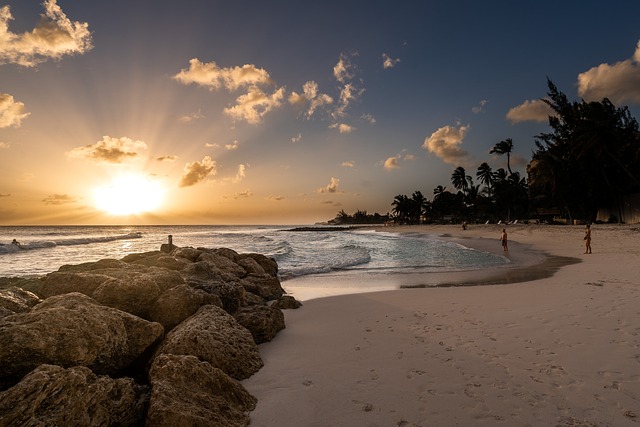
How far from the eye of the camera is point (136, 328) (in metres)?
5.02

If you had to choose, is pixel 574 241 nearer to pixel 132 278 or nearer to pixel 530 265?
pixel 530 265

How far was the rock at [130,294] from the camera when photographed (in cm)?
599

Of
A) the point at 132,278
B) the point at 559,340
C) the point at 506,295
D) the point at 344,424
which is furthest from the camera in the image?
the point at 506,295

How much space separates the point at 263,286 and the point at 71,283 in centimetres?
573

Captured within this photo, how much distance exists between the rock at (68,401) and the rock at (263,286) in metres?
6.91

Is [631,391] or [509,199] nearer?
[631,391]

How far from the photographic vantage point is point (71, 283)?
21.6 ft

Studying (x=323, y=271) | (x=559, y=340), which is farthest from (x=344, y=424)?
(x=323, y=271)

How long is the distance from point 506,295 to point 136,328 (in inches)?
391

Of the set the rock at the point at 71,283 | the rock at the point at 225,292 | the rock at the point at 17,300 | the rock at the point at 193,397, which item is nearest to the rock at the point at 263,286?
the rock at the point at 225,292

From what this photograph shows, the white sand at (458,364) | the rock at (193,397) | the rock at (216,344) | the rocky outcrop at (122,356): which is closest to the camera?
the rocky outcrop at (122,356)

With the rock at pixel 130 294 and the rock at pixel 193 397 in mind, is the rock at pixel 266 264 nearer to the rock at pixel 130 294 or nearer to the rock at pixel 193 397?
the rock at pixel 130 294

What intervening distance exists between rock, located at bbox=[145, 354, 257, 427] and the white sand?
1.07 ft

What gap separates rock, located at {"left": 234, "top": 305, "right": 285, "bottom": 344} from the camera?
6648mm
